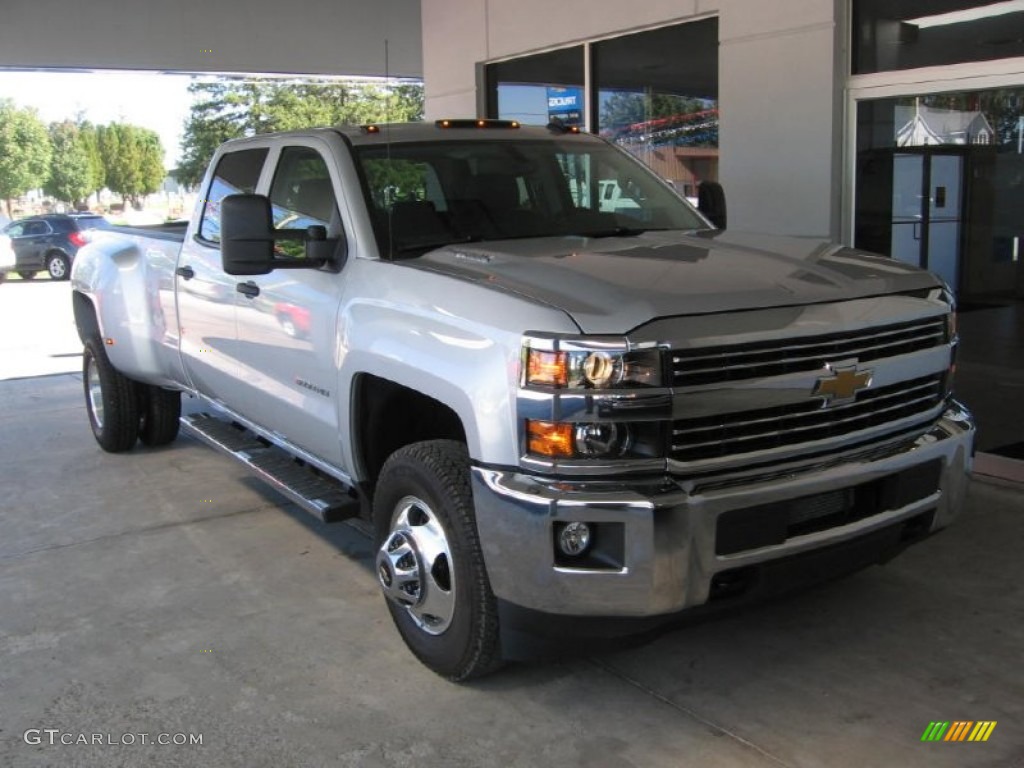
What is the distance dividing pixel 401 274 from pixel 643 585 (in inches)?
60.0

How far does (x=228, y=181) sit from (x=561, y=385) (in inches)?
129

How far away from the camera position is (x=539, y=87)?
32.7 feet

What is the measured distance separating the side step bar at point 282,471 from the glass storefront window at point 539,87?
4586mm

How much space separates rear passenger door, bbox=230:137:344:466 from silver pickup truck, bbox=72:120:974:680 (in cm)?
2

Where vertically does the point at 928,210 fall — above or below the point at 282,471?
above

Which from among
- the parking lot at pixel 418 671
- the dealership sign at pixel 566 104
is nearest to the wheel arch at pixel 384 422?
the parking lot at pixel 418 671

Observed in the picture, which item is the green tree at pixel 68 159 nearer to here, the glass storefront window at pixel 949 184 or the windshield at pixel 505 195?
the glass storefront window at pixel 949 184

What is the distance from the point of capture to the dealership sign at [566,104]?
955 cm

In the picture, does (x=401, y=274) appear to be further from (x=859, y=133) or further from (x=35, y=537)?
(x=859, y=133)

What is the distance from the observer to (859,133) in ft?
22.3

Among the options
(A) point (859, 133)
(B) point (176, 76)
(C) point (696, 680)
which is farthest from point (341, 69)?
(C) point (696, 680)

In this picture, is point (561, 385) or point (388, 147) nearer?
point (561, 385)

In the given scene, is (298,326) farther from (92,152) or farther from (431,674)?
(92,152)

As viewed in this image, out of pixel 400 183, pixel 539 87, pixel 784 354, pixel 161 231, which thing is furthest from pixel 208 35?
pixel 784 354
